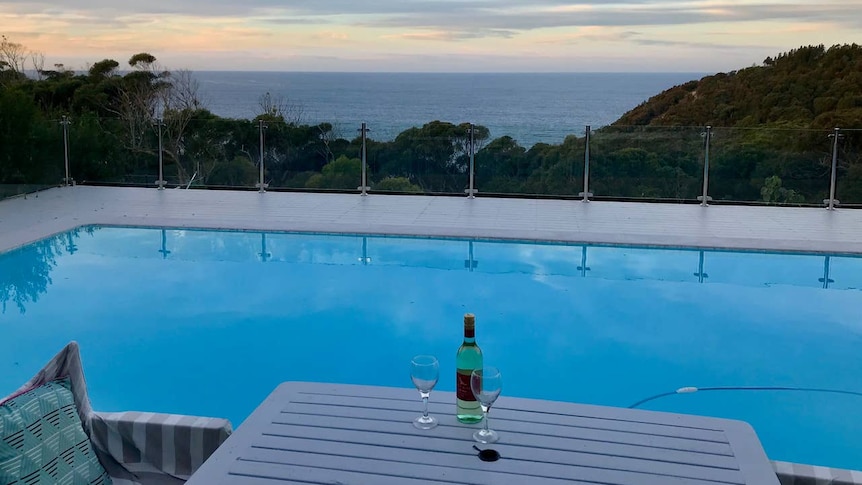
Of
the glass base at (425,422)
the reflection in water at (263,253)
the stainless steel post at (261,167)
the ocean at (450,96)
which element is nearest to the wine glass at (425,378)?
the glass base at (425,422)

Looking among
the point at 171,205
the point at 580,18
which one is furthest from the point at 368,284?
the point at 580,18

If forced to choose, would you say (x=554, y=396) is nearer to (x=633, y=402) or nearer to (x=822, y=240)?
Answer: (x=633, y=402)

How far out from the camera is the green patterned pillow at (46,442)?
2.05m

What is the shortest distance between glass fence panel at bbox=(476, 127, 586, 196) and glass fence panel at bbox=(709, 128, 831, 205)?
4.48 feet

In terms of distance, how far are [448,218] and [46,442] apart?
5.92 metres

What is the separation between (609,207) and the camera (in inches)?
340

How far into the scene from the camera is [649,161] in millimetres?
8758

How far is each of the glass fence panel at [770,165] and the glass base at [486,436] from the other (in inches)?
282

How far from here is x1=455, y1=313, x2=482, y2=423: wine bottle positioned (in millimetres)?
2143

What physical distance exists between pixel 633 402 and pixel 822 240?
3.47 metres

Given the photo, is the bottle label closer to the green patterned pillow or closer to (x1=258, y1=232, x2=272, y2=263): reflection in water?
the green patterned pillow

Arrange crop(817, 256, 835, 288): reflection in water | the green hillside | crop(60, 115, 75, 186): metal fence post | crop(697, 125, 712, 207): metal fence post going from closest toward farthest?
1. crop(817, 256, 835, 288): reflection in water
2. crop(697, 125, 712, 207): metal fence post
3. crop(60, 115, 75, 186): metal fence post
4. the green hillside

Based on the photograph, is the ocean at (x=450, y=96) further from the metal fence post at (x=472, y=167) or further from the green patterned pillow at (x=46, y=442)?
the green patterned pillow at (x=46, y=442)

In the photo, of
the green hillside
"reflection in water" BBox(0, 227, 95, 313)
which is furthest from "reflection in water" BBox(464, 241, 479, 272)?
the green hillside
